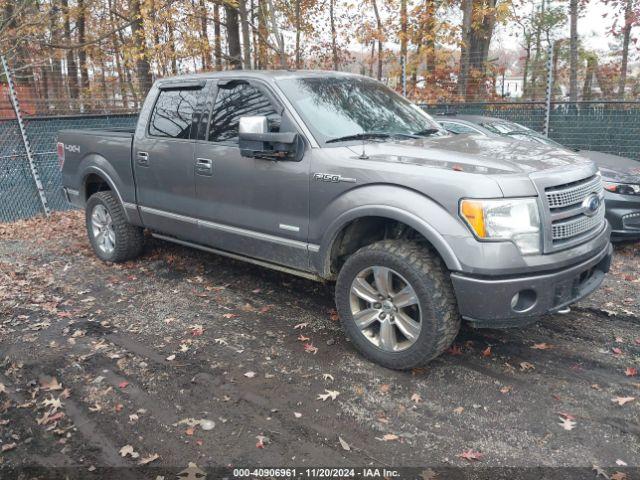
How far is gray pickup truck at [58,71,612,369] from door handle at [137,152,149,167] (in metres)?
0.03

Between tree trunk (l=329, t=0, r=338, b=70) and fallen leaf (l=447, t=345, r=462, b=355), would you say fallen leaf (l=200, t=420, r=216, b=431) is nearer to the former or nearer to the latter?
fallen leaf (l=447, t=345, r=462, b=355)

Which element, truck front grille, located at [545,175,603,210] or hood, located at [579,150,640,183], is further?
hood, located at [579,150,640,183]

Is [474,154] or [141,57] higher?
[141,57]

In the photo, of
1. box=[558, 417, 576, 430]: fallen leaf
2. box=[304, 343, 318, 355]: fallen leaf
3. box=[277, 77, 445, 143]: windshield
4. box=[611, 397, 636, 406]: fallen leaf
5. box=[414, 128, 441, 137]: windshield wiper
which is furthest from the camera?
box=[414, 128, 441, 137]: windshield wiper

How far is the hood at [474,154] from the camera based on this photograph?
3.49 m

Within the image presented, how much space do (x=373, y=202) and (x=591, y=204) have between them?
59.7 inches

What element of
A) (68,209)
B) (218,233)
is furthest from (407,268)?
(68,209)

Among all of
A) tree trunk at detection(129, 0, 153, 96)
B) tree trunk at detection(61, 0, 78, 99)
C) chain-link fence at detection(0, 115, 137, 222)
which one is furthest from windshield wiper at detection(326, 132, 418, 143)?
tree trunk at detection(129, 0, 153, 96)

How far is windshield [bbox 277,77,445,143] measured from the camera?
4.26 metres

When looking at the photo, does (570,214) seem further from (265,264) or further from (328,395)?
(265,264)

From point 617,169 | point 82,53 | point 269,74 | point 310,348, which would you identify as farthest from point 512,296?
point 82,53

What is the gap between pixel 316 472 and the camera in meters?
2.78

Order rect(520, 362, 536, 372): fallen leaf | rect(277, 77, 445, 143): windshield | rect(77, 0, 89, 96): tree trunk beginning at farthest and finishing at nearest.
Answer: rect(77, 0, 89, 96): tree trunk
rect(277, 77, 445, 143): windshield
rect(520, 362, 536, 372): fallen leaf

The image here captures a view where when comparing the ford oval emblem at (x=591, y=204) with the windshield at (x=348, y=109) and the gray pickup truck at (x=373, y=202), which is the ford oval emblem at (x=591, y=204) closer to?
the gray pickup truck at (x=373, y=202)
